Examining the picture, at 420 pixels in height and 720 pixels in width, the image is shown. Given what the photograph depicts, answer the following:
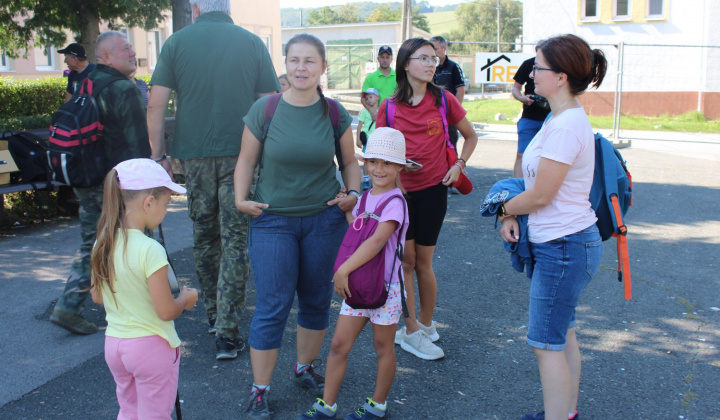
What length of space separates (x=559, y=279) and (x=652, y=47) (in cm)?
2047

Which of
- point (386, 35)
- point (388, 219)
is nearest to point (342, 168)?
point (388, 219)

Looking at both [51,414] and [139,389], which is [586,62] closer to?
[139,389]

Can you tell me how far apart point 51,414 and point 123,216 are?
1.51 m

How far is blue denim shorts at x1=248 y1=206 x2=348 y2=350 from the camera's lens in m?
3.41

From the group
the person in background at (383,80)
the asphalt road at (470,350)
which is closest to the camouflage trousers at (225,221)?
the asphalt road at (470,350)

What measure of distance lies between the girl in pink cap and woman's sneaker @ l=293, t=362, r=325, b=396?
3.71ft

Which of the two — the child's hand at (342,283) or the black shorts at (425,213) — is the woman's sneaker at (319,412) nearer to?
the child's hand at (342,283)

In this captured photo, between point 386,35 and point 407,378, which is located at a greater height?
point 386,35

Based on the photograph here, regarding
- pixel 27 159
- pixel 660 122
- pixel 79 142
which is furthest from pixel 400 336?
pixel 660 122

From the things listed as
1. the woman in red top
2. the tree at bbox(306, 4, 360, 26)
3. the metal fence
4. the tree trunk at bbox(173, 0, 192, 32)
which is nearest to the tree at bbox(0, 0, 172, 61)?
the tree trunk at bbox(173, 0, 192, 32)

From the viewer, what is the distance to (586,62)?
2.86 m

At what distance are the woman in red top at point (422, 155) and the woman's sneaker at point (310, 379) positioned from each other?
0.69 meters

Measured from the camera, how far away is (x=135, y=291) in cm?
263

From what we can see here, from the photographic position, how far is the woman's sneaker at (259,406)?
134 inches
